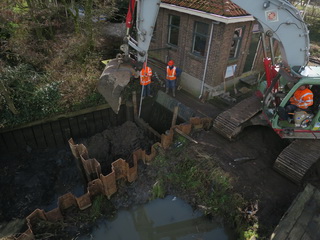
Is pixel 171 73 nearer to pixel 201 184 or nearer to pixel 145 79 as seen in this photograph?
pixel 145 79

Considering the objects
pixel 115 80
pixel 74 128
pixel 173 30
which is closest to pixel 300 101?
pixel 115 80

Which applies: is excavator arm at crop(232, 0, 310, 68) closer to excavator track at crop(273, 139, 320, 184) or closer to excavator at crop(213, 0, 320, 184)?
excavator at crop(213, 0, 320, 184)

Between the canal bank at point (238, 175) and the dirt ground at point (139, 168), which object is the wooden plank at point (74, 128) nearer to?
the dirt ground at point (139, 168)

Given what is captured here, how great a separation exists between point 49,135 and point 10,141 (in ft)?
4.13

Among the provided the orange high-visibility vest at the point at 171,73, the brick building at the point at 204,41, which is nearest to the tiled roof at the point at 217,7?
the brick building at the point at 204,41

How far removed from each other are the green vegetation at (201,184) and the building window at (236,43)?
4784 mm

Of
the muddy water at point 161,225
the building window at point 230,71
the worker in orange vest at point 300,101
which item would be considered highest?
the worker in orange vest at point 300,101

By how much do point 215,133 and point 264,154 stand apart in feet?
5.27

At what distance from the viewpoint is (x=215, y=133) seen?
766cm

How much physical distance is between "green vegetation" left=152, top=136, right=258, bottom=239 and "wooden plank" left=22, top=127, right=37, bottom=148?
4.65 meters

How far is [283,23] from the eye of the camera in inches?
205

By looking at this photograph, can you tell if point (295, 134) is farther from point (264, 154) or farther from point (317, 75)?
point (317, 75)

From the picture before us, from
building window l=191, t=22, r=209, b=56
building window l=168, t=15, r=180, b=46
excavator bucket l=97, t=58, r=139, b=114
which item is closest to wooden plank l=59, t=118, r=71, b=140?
excavator bucket l=97, t=58, r=139, b=114

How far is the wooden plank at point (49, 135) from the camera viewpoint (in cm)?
837
